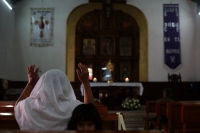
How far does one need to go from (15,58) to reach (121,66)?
4998 mm

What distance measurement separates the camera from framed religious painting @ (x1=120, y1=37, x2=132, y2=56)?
1292 centimetres

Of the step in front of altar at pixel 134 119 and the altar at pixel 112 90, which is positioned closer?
the step in front of altar at pixel 134 119

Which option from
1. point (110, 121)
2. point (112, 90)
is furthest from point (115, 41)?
point (110, 121)

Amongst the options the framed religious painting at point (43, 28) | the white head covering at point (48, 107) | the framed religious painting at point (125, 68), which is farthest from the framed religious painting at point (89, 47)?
the white head covering at point (48, 107)

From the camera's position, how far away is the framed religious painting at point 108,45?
12.8 meters

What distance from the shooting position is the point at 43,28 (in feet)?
41.4

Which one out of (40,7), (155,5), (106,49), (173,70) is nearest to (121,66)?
(106,49)

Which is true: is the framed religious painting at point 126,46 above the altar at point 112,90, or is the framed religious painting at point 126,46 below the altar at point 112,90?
above

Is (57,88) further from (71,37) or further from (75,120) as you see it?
(71,37)

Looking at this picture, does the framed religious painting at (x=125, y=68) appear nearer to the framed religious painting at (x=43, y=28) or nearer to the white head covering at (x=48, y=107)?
the framed religious painting at (x=43, y=28)

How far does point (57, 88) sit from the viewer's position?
2189 millimetres

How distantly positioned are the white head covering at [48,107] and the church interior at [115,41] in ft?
32.9

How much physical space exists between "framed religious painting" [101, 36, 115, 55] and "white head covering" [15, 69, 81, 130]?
10.6 meters

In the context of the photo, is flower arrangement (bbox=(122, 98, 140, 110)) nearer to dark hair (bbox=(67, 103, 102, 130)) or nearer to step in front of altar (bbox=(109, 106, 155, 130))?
step in front of altar (bbox=(109, 106, 155, 130))
